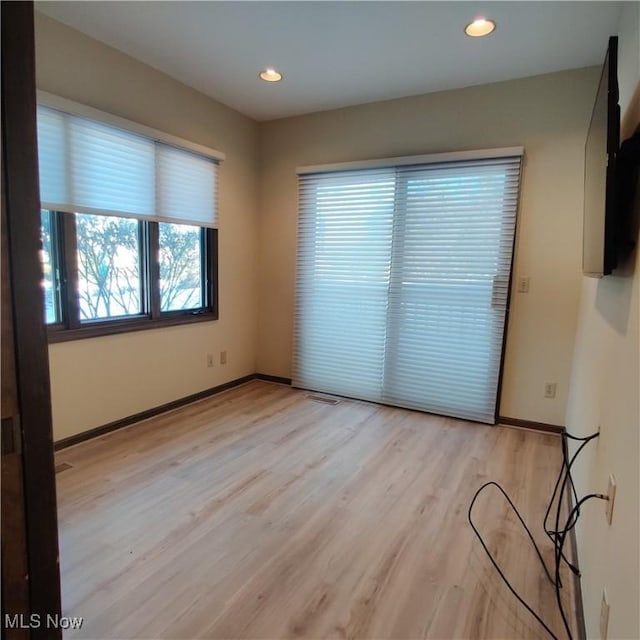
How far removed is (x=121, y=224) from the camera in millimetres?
2914

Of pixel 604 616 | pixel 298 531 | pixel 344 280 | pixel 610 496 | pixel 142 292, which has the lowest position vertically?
pixel 298 531

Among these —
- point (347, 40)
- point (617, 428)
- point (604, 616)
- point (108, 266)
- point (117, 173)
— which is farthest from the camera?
point (108, 266)

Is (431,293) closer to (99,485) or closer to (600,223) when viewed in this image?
(600,223)

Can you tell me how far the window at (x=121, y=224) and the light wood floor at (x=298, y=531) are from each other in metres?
0.90

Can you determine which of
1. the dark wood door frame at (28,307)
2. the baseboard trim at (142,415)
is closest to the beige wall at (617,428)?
the dark wood door frame at (28,307)

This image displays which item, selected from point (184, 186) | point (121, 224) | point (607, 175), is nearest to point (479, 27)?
point (607, 175)

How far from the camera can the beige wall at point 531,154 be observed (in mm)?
2898

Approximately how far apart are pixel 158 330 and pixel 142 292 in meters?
0.32

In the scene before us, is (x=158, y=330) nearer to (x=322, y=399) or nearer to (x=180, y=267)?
(x=180, y=267)

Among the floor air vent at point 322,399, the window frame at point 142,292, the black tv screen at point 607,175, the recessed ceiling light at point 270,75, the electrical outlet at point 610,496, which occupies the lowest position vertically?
the floor air vent at point 322,399

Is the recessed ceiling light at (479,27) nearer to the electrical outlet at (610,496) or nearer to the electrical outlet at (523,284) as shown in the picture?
the electrical outlet at (523,284)

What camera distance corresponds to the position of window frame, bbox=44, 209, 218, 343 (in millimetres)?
2559

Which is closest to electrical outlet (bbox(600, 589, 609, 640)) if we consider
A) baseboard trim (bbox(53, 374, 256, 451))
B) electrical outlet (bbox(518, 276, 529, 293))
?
electrical outlet (bbox(518, 276, 529, 293))

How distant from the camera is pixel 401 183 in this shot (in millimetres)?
3412
